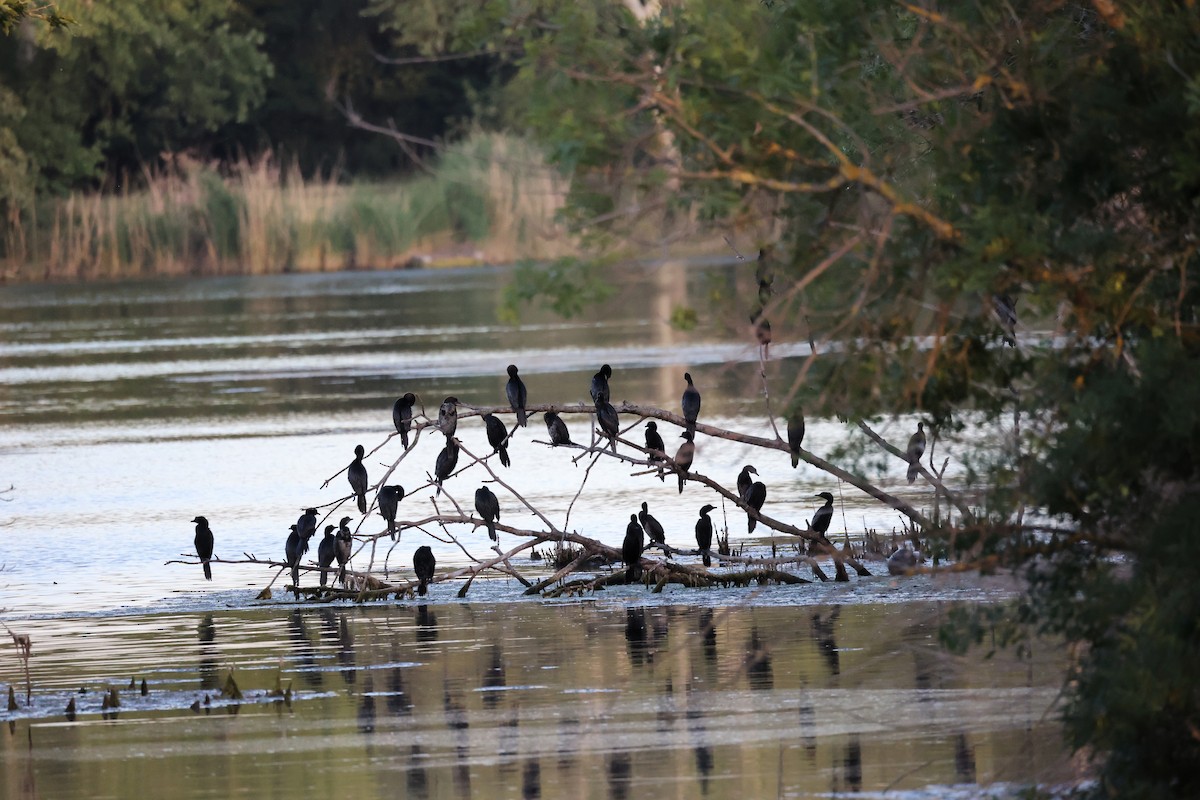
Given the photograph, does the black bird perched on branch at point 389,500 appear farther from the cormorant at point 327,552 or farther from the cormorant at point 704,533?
the cormorant at point 704,533

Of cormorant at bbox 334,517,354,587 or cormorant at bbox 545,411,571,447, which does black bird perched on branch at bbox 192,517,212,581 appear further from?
cormorant at bbox 545,411,571,447

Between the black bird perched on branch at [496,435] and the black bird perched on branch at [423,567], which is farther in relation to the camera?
the black bird perched on branch at [496,435]

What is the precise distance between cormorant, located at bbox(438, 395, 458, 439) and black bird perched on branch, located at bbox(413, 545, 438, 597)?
583 mm

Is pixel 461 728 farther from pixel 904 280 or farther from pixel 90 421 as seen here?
pixel 90 421

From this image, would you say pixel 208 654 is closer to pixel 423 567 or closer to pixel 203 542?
pixel 423 567

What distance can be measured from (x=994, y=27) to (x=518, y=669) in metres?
3.65

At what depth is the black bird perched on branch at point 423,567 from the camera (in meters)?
11.7

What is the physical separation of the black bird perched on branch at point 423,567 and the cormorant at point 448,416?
0.58m

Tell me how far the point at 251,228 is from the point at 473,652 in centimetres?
3569

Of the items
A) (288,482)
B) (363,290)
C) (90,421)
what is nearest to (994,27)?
(288,482)

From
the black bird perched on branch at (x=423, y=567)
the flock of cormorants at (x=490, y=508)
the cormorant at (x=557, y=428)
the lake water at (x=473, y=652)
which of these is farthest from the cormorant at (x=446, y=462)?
the cormorant at (x=557, y=428)

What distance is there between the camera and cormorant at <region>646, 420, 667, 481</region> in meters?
11.5

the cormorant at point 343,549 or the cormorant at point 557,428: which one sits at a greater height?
the cormorant at point 557,428

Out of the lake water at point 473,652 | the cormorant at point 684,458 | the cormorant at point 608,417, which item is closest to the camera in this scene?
the lake water at point 473,652
